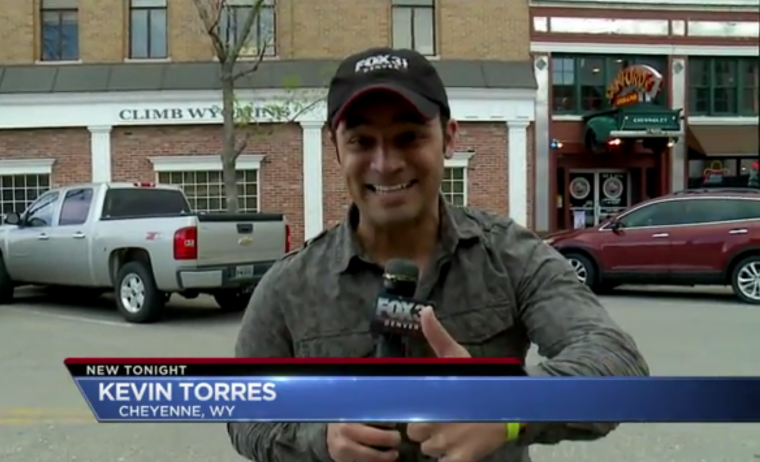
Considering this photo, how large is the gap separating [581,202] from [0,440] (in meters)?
3.46

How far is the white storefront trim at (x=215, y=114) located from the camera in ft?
6.23

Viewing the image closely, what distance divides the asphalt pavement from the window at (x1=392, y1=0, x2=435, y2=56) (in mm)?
936

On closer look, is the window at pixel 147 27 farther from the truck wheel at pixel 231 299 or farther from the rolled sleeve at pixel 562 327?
the truck wheel at pixel 231 299

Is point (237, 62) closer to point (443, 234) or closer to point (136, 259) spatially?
point (443, 234)

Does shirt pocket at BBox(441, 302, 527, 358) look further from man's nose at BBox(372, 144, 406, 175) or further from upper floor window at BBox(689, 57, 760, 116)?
upper floor window at BBox(689, 57, 760, 116)

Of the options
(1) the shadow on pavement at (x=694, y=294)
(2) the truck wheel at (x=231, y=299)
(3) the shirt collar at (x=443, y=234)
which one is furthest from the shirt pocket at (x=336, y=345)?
(2) the truck wheel at (x=231, y=299)

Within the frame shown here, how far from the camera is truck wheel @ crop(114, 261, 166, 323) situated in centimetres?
733

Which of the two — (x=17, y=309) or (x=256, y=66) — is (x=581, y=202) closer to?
(x=256, y=66)

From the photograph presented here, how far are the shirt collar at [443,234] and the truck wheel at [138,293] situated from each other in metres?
6.18

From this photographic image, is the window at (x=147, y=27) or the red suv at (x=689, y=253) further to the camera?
the red suv at (x=689, y=253)

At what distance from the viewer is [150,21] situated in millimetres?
1740

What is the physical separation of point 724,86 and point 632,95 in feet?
0.68

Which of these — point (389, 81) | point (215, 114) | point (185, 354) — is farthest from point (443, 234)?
point (185, 354)

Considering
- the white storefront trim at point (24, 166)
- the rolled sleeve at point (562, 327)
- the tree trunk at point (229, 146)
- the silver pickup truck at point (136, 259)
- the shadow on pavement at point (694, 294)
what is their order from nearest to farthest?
the rolled sleeve at point (562, 327) < the white storefront trim at point (24, 166) < the tree trunk at point (229, 146) < the shadow on pavement at point (694, 294) < the silver pickup truck at point (136, 259)
